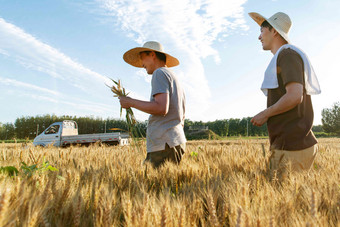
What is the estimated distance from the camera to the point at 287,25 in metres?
2.35

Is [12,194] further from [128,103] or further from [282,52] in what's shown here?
[282,52]

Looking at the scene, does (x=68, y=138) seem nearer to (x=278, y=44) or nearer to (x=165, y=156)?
(x=165, y=156)

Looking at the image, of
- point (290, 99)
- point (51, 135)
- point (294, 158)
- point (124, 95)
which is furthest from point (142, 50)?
point (51, 135)

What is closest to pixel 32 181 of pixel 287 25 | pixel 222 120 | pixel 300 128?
pixel 300 128

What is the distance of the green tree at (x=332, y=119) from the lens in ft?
153

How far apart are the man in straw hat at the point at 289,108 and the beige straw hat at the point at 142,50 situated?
1.20 metres

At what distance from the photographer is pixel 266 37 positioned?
7.74ft

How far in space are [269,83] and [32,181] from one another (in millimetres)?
1991

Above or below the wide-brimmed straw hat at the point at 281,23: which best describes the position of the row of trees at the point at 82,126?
above

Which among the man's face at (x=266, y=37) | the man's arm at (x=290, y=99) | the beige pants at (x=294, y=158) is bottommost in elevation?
the beige pants at (x=294, y=158)

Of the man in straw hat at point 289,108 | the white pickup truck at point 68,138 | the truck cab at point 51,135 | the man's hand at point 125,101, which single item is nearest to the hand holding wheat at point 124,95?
the man's hand at point 125,101

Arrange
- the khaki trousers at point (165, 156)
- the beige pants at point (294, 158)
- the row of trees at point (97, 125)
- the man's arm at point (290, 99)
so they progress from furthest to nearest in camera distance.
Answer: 1. the row of trees at point (97, 125)
2. the khaki trousers at point (165, 156)
3. the beige pants at point (294, 158)
4. the man's arm at point (290, 99)

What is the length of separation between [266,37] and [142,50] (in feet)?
4.49

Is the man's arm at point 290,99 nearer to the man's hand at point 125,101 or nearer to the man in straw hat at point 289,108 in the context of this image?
the man in straw hat at point 289,108
